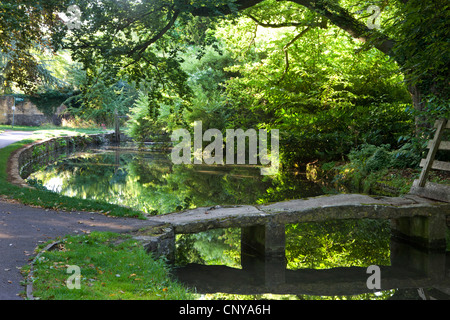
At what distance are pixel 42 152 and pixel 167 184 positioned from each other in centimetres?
999

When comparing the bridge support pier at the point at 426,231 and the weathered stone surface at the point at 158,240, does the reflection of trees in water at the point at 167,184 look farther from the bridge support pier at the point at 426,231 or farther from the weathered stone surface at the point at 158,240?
the bridge support pier at the point at 426,231

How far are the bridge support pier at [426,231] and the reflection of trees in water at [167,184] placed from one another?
4.97m

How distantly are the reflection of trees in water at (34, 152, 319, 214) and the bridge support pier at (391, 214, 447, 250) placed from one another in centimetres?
497

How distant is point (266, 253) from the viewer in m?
8.91

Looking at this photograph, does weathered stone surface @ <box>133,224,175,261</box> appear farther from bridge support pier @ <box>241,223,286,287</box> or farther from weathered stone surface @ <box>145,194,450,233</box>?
bridge support pier @ <box>241,223,286,287</box>

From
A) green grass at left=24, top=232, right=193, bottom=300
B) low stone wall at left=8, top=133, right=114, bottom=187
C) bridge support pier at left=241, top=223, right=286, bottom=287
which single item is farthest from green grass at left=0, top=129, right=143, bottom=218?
bridge support pier at left=241, top=223, right=286, bottom=287

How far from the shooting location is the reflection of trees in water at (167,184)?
1457 centimetres

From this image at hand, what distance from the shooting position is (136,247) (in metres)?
Result: 7.05

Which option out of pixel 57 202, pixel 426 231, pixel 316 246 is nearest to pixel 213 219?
pixel 316 246

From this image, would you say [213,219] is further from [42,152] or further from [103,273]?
[42,152]
